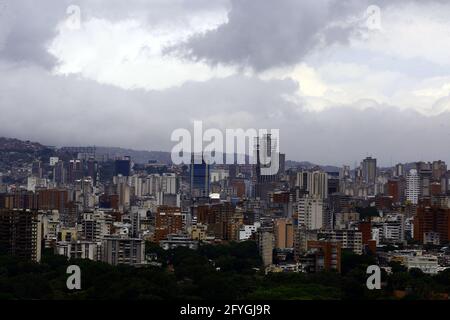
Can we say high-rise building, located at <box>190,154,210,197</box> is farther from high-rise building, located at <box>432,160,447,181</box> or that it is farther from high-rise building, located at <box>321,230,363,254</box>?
high-rise building, located at <box>432,160,447,181</box>

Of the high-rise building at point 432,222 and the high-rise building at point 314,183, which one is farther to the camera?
the high-rise building at point 314,183

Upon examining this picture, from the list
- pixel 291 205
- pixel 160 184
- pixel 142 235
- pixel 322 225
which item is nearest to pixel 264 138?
pixel 142 235

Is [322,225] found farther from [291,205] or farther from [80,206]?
[80,206]

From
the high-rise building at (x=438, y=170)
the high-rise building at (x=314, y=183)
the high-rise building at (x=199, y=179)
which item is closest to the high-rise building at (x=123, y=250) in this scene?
the high-rise building at (x=199, y=179)

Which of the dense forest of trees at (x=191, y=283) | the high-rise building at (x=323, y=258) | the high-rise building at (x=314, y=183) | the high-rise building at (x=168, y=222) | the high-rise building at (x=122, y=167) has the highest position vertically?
the high-rise building at (x=122, y=167)

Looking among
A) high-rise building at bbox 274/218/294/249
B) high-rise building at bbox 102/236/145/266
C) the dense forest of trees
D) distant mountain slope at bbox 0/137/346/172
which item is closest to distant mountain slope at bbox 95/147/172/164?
distant mountain slope at bbox 0/137/346/172

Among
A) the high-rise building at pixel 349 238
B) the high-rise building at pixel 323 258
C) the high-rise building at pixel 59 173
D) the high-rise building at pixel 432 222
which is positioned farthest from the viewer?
the high-rise building at pixel 59 173

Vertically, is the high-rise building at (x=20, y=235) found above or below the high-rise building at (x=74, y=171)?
below

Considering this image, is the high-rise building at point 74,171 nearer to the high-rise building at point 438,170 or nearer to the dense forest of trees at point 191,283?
the high-rise building at point 438,170
